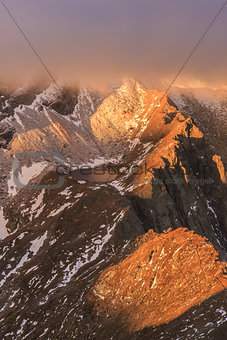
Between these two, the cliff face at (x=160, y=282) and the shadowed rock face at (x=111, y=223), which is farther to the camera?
the shadowed rock face at (x=111, y=223)

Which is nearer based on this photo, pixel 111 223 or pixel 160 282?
pixel 160 282

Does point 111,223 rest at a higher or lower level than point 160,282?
lower

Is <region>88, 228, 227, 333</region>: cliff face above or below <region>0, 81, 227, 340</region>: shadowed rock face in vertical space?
above

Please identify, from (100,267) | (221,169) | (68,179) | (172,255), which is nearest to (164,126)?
(221,169)

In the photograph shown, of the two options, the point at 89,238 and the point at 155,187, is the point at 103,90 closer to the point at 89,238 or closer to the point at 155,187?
the point at 155,187

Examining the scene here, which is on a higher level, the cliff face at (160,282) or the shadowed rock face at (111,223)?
the cliff face at (160,282)
